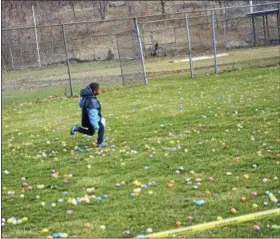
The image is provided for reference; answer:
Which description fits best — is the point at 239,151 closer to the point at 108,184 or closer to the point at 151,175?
the point at 151,175

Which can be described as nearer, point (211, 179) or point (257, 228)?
point (257, 228)

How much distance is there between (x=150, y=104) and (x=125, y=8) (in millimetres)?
47462

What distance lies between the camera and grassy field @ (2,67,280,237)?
5.58 meters

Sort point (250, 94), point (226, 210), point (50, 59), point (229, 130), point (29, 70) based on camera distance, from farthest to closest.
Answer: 1. point (50, 59)
2. point (29, 70)
3. point (250, 94)
4. point (229, 130)
5. point (226, 210)

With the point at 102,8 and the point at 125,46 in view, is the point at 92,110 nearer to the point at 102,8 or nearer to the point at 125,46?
the point at 125,46

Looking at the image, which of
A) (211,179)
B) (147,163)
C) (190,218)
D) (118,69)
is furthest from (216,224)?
(118,69)

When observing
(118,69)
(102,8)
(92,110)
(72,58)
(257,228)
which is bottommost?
(118,69)

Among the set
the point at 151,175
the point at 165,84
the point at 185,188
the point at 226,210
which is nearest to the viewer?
the point at 226,210

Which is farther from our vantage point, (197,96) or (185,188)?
(197,96)

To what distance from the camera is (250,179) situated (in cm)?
662

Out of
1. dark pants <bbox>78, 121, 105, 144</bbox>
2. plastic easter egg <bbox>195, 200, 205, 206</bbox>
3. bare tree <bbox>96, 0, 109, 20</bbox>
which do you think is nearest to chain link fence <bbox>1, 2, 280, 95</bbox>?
bare tree <bbox>96, 0, 109, 20</bbox>

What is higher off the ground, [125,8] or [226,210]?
[125,8]

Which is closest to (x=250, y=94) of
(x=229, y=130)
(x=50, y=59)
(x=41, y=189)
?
(x=229, y=130)

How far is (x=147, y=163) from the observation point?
7805 millimetres
